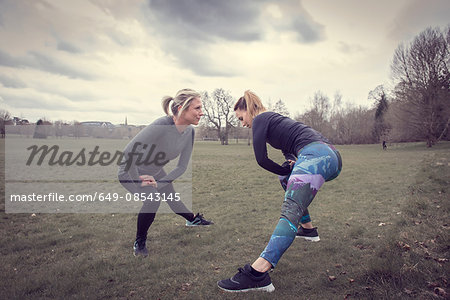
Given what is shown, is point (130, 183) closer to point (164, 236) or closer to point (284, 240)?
point (164, 236)

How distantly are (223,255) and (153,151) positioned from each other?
5.89ft

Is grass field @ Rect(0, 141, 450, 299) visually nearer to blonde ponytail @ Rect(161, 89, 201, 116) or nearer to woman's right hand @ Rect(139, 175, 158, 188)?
woman's right hand @ Rect(139, 175, 158, 188)

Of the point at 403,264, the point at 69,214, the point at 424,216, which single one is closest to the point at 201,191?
the point at 69,214

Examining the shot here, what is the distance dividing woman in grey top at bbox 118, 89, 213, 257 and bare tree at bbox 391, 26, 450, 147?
42482mm

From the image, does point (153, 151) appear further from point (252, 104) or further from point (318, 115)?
point (318, 115)

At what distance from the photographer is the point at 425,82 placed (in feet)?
118

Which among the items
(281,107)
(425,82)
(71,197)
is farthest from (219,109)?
(71,197)

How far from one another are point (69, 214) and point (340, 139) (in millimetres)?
71139

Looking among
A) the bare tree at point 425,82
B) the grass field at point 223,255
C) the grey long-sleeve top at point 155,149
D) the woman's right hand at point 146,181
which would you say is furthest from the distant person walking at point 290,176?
the bare tree at point 425,82

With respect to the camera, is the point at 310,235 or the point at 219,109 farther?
the point at 219,109

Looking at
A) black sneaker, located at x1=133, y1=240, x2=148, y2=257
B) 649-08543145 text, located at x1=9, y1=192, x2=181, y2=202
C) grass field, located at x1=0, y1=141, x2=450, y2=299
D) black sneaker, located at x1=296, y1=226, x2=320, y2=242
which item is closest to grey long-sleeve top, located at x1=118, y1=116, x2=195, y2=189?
black sneaker, located at x1=133, y1=240, x2=148, y2=257

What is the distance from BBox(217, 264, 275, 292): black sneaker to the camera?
104 inches

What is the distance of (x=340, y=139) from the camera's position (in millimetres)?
68688

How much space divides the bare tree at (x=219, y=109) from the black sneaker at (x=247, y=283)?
2476 inches
